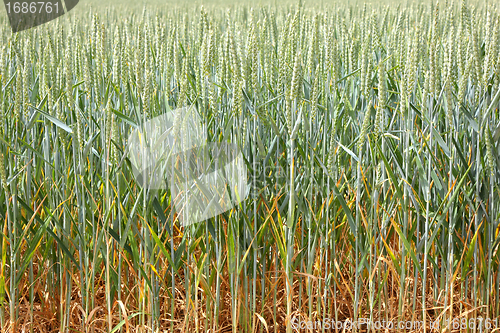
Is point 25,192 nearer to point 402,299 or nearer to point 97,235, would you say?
point 97,235

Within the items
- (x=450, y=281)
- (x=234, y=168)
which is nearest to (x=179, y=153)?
(x=234, y=168)

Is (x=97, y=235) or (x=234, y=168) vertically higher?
(x=234, y=168)

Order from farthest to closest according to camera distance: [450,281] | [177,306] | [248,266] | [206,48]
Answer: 1. [177,306]
2. [248,266]
3. [450,281]
4. [206,48]

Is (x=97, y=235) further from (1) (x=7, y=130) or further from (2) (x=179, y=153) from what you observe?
(1) (x=7, y=130)

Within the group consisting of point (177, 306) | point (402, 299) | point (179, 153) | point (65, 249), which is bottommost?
point (177, 306)

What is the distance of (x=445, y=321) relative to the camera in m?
1.10

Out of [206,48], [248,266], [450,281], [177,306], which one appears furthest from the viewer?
[177,306]

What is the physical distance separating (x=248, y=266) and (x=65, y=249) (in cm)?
44

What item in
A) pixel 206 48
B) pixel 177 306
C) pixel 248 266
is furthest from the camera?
pixel 177 306

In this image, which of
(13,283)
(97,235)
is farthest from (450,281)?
(13,283)

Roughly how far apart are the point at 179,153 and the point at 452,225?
648 mm

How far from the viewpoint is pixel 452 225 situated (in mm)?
1041

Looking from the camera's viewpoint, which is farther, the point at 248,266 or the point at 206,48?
the point at 248,266

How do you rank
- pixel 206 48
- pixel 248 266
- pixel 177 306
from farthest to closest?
1. pixel 177 306
2. pixel 248 266
3. pixel 206 48
